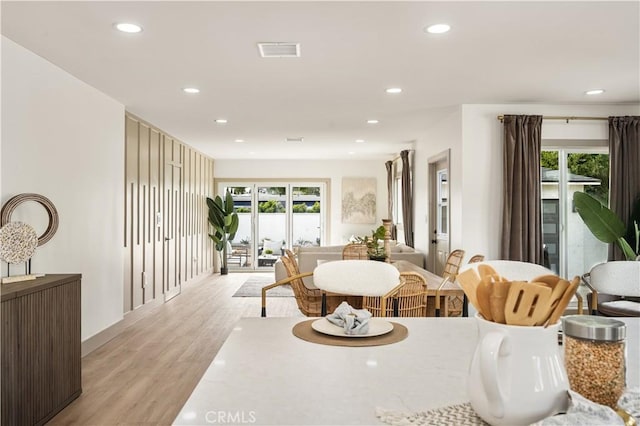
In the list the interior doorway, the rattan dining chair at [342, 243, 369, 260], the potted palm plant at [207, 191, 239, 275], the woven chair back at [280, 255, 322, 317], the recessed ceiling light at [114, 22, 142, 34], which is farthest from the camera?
the potted palm plant at [207, 191, 239, 275]

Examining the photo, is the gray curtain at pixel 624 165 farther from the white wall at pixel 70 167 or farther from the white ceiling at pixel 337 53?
the white wall at pixel 70 167

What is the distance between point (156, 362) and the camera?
430 cm

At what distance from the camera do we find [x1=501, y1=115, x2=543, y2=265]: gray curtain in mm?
5270

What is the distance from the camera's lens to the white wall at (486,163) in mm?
5461

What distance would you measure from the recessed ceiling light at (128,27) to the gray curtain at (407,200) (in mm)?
5821

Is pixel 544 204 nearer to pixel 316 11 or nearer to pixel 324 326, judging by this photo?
pixel 316 11

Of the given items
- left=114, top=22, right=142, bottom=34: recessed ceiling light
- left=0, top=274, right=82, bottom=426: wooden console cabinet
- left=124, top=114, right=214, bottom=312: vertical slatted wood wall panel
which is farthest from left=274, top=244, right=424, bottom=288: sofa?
left=114, top=22, right=142, bottom=34: recessed ceiling light

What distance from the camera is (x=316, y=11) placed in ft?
9.50

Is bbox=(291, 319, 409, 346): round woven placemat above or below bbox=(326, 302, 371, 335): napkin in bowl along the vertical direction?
below

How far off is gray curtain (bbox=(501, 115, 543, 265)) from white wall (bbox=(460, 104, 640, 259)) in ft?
0.50

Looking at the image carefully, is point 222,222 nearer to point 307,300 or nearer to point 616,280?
point 307,300

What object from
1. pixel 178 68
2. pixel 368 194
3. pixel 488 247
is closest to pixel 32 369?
pixel 178 68

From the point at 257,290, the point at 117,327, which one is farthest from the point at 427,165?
the point at 117,327

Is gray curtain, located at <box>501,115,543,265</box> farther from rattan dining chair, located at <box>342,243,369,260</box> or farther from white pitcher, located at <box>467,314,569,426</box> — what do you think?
white pitcher, located at <box>467,314,569,426</box>
